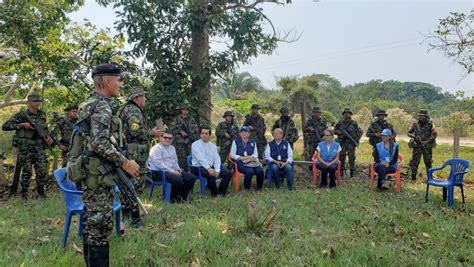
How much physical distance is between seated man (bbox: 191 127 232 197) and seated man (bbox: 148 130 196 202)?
50cm

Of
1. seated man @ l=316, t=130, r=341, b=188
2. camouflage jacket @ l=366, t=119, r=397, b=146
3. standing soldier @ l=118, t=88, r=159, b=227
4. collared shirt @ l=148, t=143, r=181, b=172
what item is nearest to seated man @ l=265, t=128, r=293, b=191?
seated man @ l=316, t=130, r=341, b=188

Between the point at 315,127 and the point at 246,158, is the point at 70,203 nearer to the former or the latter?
the point at 246,158

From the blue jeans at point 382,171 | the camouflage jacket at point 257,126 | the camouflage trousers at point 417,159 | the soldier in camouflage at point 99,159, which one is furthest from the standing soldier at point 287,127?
the soldier in camouflage at point 99,159

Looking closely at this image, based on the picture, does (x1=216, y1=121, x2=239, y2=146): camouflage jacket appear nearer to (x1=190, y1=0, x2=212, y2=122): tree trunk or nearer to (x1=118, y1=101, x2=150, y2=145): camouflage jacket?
(x1=190, y1=0, x2=212, y2=122): tree trunk

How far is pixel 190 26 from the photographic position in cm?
837

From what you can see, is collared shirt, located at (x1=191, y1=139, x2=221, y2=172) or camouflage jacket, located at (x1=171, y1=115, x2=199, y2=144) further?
camouflage jacket, located at (x1=171, y1=115, x2=199, y2=144)

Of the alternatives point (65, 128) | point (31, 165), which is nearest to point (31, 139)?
point (31, 165)

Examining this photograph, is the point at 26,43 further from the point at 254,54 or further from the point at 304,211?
the point at 304,211

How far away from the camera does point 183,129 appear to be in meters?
8.14

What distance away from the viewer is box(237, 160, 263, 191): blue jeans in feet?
25.7

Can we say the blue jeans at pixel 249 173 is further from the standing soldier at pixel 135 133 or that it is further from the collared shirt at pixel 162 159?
the standing soldier at pixel 135 133

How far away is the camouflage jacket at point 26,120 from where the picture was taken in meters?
7.10

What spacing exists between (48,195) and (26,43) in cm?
318

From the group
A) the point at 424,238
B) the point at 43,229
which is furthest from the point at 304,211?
the point at 43,229
